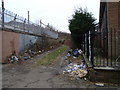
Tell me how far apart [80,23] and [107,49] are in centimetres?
497

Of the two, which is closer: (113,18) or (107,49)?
(113,18)

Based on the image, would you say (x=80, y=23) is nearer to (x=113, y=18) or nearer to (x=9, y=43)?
(x=113, y=18)

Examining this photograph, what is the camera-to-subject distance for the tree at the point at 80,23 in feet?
38.3

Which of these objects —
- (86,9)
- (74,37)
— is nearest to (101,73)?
(74,37)

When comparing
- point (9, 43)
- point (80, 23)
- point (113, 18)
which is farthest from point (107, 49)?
point (9, 43)

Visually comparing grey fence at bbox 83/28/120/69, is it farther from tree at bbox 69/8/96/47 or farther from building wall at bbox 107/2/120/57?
tree at bbox 69/8/96/47

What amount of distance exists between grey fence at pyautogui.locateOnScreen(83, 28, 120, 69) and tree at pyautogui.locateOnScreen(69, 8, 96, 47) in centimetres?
438

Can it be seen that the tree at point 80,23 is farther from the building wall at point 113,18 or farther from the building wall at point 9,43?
the building wall at point 9,43

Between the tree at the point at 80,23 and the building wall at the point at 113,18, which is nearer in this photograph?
the building wall at the point at 113,18

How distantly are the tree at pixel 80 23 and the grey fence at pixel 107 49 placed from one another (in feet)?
14.4

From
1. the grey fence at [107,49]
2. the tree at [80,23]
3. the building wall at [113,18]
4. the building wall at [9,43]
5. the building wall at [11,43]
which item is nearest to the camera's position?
the grey fence at [107,49]

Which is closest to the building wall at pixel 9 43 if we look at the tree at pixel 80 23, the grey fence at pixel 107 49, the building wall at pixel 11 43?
the building wall at pixel 11 43

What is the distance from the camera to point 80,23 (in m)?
11.8

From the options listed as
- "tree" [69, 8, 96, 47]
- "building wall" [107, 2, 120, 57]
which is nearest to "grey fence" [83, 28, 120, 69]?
"building wall" [107, 2, 120, 57]
